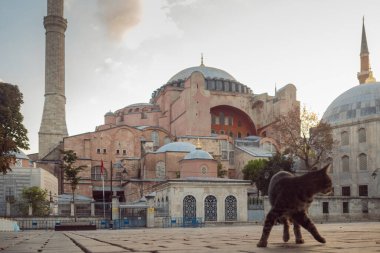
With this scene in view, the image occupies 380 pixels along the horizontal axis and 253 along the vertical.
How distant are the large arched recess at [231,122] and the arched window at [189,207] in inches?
1150

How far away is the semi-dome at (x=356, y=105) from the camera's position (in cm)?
4516

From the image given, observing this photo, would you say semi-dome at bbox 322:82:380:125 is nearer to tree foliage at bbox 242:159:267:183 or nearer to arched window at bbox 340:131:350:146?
arched window at bbox 340:131:350:146

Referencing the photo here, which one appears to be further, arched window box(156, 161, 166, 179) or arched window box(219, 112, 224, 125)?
arched window box(219, 112, 224, 125)

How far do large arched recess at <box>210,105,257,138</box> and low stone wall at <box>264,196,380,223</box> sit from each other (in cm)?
2586

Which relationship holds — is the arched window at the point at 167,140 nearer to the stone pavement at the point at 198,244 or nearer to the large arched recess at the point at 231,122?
the large arched recess at the point at 231,122

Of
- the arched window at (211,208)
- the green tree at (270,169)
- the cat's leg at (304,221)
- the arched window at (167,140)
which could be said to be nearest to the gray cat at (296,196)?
the cat's leg at (304,221)

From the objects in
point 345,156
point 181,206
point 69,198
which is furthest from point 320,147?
point 69,198

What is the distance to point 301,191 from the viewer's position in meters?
5.32

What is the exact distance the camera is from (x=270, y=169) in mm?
41344

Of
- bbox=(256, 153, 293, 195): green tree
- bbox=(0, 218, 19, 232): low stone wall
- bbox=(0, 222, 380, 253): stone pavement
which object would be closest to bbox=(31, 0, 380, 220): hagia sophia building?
bbox=(256, 153, 293, 195): green tree

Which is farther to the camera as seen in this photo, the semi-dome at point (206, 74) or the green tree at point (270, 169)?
the semi-dome at point (206, 74)

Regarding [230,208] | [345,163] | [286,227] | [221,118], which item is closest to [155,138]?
[221,118]

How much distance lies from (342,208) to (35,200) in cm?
2264

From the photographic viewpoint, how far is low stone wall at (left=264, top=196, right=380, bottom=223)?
120 feet
